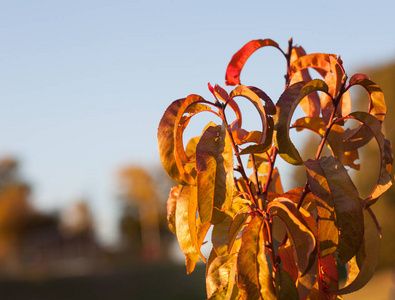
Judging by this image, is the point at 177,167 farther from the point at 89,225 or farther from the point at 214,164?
the point at 89,225

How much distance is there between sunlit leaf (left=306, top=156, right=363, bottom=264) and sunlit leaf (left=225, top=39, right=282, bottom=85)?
0.34 metres

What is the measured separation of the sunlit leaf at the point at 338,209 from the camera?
79 centimetres

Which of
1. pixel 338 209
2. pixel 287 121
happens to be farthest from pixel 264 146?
pixel 338 209

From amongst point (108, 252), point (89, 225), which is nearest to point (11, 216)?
point (89, 225)

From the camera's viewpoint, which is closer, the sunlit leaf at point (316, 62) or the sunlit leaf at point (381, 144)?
the sunlit leaf at point (381, 144)

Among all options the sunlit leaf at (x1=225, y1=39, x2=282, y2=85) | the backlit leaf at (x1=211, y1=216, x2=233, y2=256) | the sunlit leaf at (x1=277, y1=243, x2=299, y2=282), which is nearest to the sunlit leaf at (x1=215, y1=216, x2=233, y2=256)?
the backlit leaf at (x1=211, y1=216, x2=233, y2=256)

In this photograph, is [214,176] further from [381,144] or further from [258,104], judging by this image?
[381,144]

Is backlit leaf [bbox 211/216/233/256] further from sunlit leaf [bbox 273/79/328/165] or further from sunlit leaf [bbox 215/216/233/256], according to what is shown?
sunlit leaf [bbox 273/79/328/165]

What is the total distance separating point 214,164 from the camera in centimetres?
81

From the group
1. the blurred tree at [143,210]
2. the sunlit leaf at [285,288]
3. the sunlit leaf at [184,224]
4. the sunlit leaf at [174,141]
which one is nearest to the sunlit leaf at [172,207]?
the sunlit leaf at [184,224]

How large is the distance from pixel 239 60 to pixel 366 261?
1.60 ft

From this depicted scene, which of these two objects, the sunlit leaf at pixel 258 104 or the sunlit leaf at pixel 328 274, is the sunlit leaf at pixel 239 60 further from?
the sunlit leaf at pixel 328 274

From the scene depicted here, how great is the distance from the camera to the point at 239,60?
1068 millimetres

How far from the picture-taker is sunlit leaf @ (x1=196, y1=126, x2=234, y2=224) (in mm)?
794
